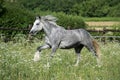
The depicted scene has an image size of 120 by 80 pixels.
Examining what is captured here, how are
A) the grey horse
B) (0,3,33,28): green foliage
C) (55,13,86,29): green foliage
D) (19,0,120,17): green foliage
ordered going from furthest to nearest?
(19,0,120,17): green foliage, (55,13,86,29): green foliage, (0,3,33,28): green foliage, the grey horse

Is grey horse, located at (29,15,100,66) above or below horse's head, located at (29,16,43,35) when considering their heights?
A: below

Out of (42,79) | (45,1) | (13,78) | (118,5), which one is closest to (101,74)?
(42,79)

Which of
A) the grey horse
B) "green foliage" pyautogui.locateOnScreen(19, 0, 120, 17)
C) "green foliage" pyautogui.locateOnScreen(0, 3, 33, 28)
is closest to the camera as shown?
the grey horse

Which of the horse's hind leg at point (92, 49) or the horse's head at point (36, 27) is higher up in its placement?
the horse's head at point (36, 27)

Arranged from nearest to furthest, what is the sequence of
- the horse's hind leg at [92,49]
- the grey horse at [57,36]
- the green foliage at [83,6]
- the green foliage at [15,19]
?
1. the grey horse at [57,36]
2. the horse's hind leg at [92,49]
3. the green foliage at [15,19]
4. the green foliage at [83,6]

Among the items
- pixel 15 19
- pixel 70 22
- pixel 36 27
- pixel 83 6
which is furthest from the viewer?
pixel 83 6

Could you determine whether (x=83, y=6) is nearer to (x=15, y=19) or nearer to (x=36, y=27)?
(x=15, y=19)

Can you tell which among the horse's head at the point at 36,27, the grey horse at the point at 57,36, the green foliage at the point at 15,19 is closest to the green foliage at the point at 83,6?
the green foliage at the point at 15,19

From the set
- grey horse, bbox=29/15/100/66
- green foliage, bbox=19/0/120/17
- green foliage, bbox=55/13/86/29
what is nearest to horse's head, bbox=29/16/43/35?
grey horse, bbox=29/15/100/66

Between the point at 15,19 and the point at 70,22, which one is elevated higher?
the point at 15,19

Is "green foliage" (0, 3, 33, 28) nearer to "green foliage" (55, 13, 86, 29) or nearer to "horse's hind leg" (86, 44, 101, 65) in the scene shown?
"green foliage" (55, 13, 86, 29)

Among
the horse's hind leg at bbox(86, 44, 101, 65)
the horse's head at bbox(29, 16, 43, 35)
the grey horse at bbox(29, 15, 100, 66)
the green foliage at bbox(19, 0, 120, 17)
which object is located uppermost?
the horse's head at bbox(29, 16, 43, 35)

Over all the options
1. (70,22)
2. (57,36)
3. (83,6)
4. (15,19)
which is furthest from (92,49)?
(83,6)

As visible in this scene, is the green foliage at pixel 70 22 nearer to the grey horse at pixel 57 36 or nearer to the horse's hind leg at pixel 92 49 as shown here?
the horse's hind leg at pixel 92 49
